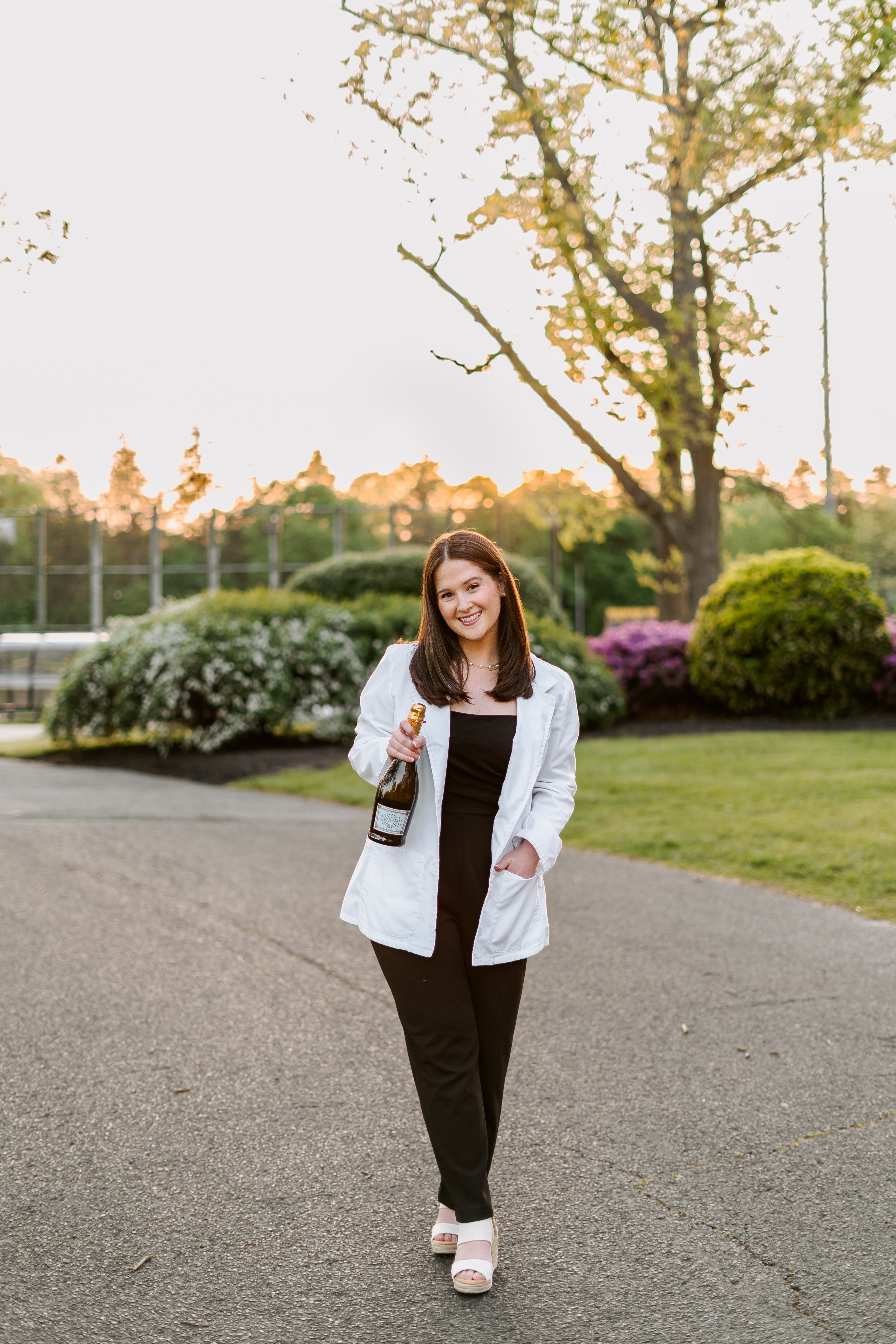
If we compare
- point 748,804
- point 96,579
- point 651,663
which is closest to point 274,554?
point 96,579

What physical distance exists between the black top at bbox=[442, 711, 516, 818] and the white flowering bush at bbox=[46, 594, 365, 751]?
37.2 feet

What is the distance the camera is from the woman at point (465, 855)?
2.97 meters

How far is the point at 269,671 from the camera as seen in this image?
14391 millimetres

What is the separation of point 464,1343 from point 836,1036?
253 centimetres

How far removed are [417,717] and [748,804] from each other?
289 inches

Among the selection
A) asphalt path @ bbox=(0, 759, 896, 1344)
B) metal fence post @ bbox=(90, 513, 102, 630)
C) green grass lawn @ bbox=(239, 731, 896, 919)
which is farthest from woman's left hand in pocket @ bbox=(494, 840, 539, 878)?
metal fence post @ bbox=(90, 513, 102, 630)

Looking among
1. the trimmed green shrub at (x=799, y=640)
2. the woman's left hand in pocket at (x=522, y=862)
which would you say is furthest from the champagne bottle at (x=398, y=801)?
the trimmed green shrub at (x=799, y=640)

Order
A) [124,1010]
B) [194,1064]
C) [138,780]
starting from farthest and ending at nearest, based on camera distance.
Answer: [138,780] < [124,1010] < [194,1064]

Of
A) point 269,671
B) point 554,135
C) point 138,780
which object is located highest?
point 554,135

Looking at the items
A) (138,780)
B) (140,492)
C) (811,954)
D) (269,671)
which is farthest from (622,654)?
(140,492)

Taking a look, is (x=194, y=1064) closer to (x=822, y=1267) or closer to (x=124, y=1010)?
(x=124, y=1010)

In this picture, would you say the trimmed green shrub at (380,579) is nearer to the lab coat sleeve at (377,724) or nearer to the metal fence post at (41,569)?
the lab coat sleeve at (377,724)

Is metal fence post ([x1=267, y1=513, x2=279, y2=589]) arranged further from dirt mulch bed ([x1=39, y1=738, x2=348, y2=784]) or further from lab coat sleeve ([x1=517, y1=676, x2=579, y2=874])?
lab coat sleeve ([x1=517, y1=676, x2=579, y2=874])

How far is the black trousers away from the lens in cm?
296
